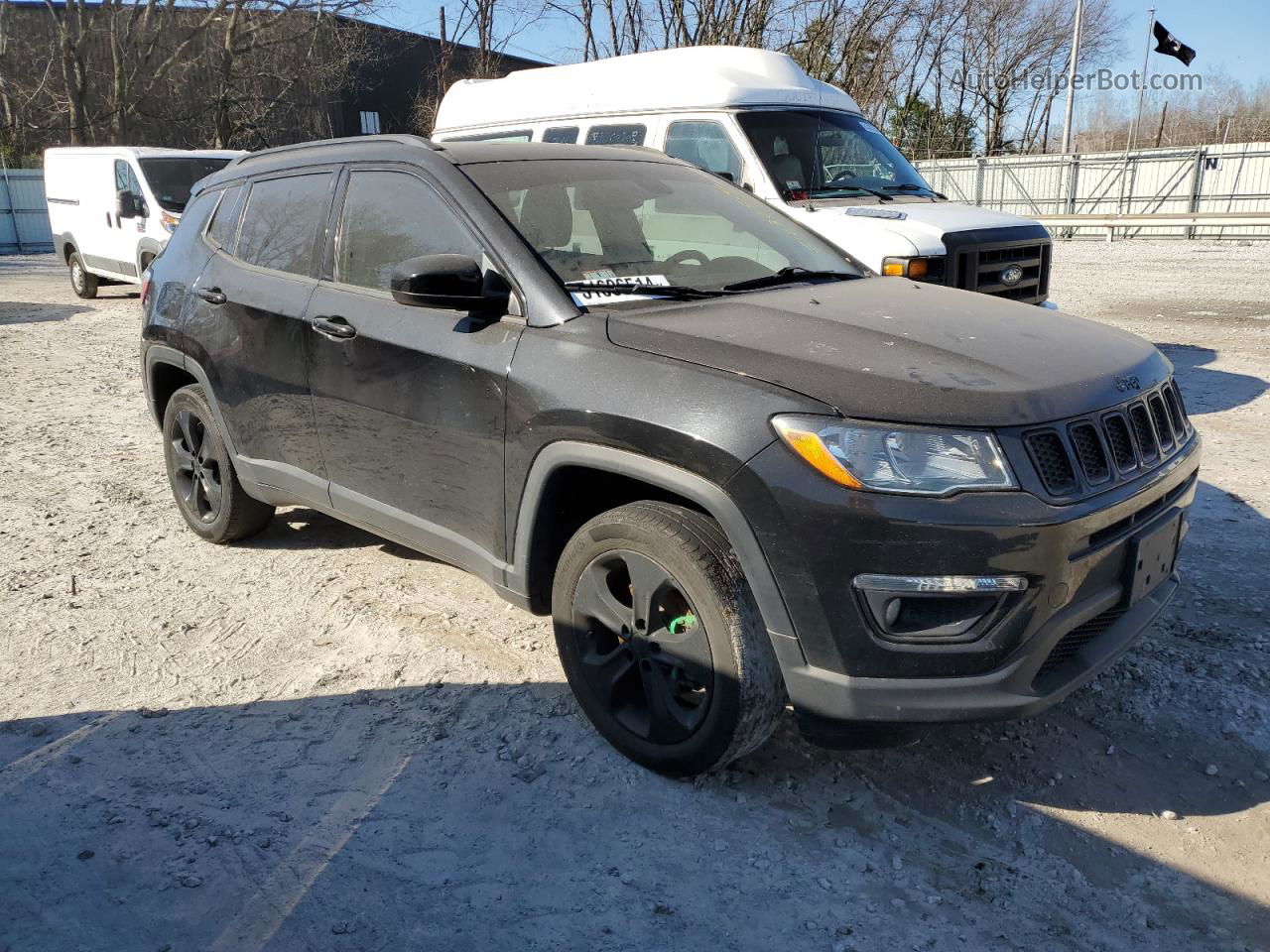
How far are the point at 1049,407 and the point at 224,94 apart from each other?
2752cm

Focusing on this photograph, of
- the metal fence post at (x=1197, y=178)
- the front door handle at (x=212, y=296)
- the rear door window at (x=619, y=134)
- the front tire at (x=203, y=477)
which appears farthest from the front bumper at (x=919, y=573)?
the metal fence post at (x=1197, y=178)

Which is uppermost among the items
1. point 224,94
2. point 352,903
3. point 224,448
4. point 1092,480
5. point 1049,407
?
point 224,94

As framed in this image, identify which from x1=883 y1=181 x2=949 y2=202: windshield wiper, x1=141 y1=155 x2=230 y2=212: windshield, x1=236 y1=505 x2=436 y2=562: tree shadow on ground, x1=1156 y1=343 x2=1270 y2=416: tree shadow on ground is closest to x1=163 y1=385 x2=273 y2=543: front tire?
x1=236 y1=505 x2=436 y2=562: tree shadow on ground

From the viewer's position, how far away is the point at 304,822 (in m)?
2.82

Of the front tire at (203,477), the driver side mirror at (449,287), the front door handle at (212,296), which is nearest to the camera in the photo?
the driver side mirror at (449,287)

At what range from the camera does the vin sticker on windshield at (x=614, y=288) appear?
320cm

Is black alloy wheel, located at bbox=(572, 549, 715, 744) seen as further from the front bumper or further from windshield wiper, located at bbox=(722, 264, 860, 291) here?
windshield wiper, located at bbox=(722, 264, 860, 291)

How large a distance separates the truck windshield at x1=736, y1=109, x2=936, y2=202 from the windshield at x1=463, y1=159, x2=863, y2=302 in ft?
10.5

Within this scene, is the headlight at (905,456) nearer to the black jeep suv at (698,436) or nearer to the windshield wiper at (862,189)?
the black jeep suv at (698,436)

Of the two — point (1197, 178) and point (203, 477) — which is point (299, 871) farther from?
point (1197, 178)

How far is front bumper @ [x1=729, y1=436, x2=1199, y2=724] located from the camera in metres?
2.38

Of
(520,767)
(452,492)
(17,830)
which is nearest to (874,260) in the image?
(452,492)

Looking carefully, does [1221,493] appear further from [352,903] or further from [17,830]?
[17,830]

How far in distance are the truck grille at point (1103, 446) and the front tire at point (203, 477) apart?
3536 millimetres
